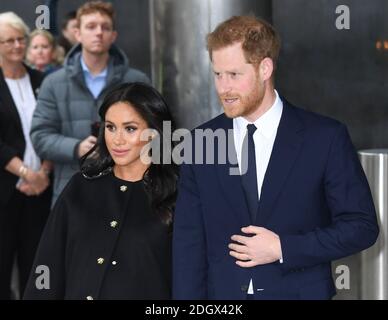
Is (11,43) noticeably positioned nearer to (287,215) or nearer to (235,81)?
(235,81)

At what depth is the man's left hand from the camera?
2904 mm

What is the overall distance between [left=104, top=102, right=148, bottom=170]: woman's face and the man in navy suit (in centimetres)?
26

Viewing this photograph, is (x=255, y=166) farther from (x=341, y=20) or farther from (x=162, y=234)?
(x=341, y=20)

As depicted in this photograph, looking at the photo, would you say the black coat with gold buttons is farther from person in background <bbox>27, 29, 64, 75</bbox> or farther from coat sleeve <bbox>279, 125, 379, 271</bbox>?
person in background <bbox>27, 29, 64, 75</bbox>

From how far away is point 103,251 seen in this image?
3211mm

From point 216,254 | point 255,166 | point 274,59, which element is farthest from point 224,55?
point 216,254

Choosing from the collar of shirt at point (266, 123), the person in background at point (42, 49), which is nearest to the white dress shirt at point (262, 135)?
the collar of shirt at point (266, 123)

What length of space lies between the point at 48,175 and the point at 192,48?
49.9 inches

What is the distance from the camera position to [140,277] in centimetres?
320

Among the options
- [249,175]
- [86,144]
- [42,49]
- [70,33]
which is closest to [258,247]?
[249,175]

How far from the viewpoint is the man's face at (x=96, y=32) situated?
5.13m

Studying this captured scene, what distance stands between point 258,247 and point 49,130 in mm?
2517

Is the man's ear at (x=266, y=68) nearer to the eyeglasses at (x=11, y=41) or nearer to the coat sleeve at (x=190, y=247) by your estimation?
the coat sleeve at (x=190, y=247)

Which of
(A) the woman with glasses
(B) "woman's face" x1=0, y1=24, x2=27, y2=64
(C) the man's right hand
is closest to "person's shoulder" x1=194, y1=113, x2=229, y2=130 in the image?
(C) the man's right hand
